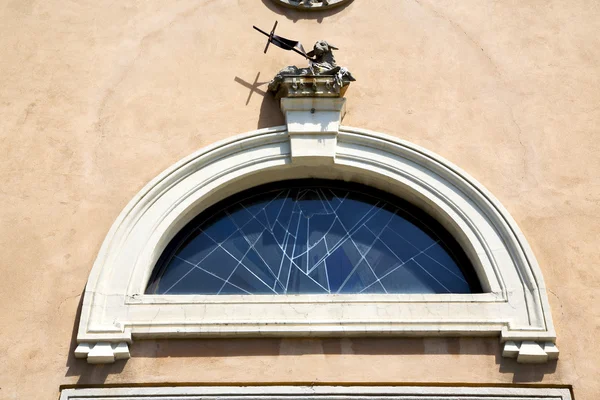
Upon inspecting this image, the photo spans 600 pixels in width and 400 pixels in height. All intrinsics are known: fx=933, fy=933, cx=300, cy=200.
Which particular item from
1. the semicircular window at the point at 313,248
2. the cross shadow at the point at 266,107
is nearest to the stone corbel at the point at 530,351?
the semicircular window at the point at 313,248

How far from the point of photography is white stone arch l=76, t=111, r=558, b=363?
6.66 m

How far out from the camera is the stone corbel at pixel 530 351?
659 centimetres

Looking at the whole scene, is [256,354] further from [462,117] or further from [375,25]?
[375,25]

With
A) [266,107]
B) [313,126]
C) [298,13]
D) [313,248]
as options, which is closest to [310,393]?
[313,248]

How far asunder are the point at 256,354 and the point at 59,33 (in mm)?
3583

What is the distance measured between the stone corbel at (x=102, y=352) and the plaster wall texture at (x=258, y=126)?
0.26ft

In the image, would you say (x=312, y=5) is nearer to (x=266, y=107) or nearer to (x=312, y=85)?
(x=312, y=85)

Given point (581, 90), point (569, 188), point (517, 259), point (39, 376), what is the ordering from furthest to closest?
point (581, 90) < point (569, 188) < point (517, 259) < point (39, 376)

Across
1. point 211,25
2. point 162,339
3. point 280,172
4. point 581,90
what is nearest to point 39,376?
point 162,339

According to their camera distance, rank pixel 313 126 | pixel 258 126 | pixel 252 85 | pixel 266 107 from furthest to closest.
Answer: pixel 252 85
pixel 266 107
pixel 258 126
pixel 313 126

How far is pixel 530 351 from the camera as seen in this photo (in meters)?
6.59

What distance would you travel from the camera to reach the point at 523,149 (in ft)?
25.4

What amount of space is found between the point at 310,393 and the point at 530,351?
1585mm

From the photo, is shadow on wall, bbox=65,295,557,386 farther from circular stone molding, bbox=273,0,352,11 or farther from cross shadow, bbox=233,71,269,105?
circular stone molding, bbox=273,0,352,11
